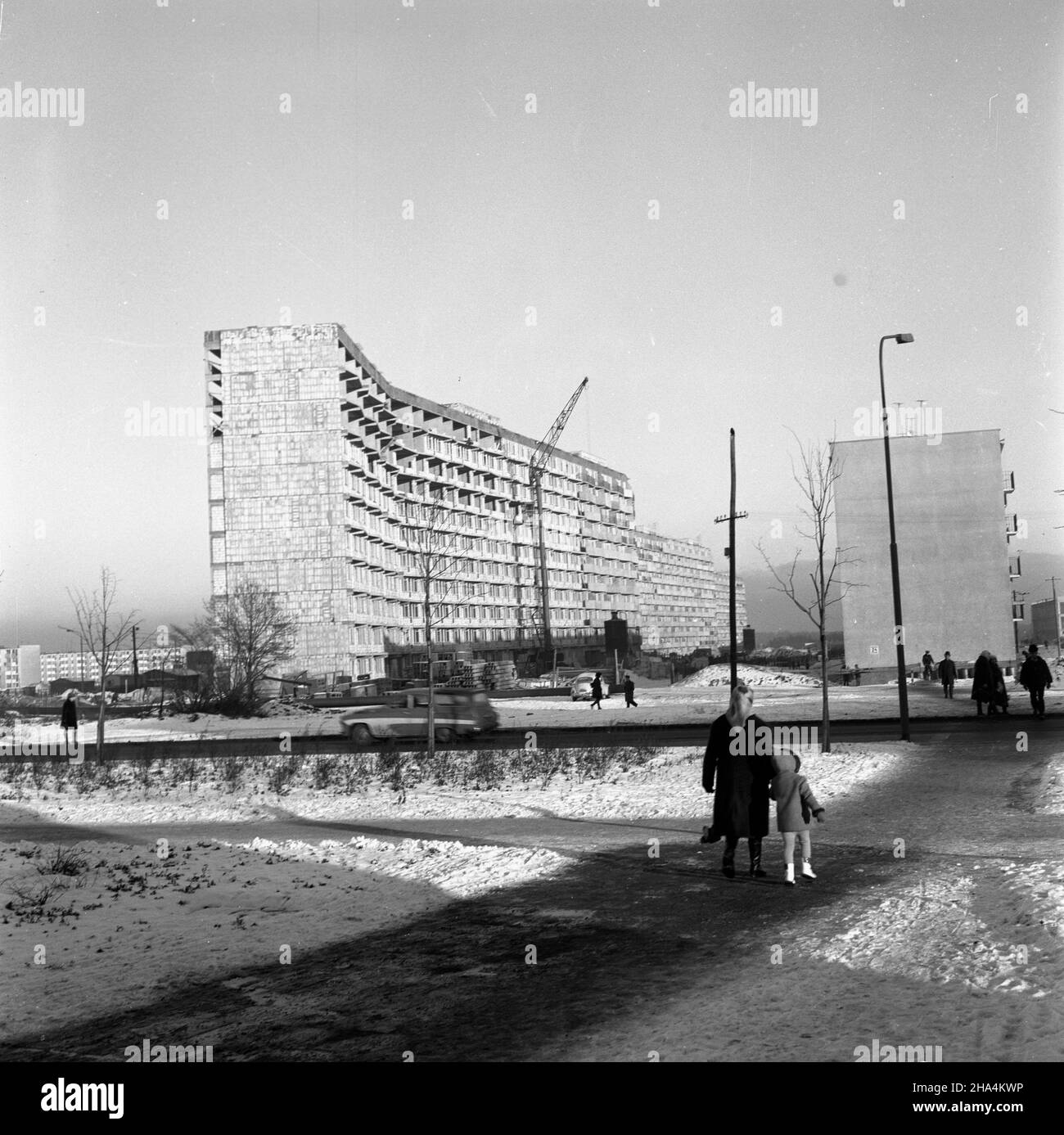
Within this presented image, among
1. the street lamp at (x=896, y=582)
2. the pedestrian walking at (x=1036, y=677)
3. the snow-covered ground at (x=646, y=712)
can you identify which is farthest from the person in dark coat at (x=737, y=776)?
the snow-covered ground at (x=646, y=712)

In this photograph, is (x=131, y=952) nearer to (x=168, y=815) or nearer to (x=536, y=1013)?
(x=536, y=1013)

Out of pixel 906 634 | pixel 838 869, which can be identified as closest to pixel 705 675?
pixel 906 634

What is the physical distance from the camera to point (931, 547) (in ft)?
189

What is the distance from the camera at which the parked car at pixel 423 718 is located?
25641mm

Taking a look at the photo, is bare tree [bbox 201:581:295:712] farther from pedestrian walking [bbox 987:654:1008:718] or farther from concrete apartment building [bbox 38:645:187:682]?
pedestrian walking [bbox 987:654:1008:718]

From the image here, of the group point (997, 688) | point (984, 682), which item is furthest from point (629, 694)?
point (997, 688)

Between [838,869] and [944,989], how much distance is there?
3.57m

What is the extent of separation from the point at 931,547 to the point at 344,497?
121 ft

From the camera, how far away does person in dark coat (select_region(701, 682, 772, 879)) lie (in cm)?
848

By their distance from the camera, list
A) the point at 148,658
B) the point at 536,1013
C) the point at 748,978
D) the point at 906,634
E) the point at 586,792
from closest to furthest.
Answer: the point at 536,1013 < the point at 748,978 < the point at 586,792 < the point at 906,634 < the point at 148,658

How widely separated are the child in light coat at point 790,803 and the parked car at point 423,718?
17.1m

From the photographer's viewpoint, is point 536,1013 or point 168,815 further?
point 168,815
